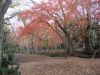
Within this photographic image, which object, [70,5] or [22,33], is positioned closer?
[70,5]

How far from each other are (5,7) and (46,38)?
751 inches

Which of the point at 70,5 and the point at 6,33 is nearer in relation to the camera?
the point at 6,33

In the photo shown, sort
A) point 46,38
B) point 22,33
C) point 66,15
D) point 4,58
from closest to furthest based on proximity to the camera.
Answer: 1. point 4,58
2. point 66,15
3. point 22,33
4. point 46,38

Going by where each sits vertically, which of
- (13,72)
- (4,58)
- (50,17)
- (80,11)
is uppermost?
(80,11)

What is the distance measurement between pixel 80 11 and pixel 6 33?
10045 mm

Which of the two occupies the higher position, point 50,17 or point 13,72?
point 50,17

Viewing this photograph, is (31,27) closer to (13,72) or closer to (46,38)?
(46,38)

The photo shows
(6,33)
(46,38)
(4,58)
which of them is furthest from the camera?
(46,38)

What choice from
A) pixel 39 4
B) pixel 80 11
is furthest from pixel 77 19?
pixel 39 4

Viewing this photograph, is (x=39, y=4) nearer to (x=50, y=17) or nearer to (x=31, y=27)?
(x=50, y=17)

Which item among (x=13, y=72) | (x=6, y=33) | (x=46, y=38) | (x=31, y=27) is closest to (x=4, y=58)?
(x=13, y=72)

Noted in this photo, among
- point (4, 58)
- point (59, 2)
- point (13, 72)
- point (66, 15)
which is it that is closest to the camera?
Result: point (13, 72)

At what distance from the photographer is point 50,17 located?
43.0 ft

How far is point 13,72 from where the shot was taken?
4.84 m
